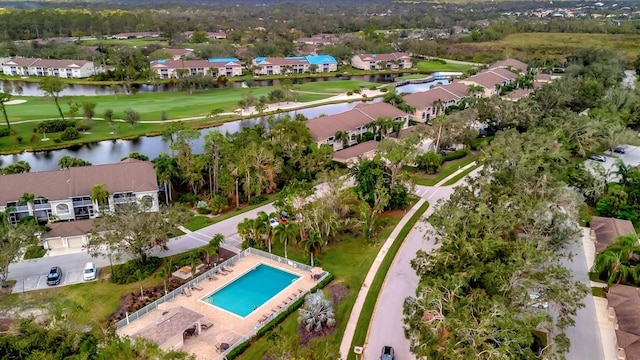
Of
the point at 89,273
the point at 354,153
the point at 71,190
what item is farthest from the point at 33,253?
the point at 354,153

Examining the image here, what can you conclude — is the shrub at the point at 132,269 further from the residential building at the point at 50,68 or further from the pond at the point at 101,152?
the residential building at the point at 50,68

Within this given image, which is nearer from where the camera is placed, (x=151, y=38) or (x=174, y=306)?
(x=174, y=306)

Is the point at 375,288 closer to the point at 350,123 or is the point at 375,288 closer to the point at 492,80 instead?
the point at 350,123

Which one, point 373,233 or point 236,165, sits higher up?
point 236,165

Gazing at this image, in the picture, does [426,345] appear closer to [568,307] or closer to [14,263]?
[568,307]

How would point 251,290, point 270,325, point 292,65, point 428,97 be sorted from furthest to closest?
point 292,65, point 428,97, point 251,290, point 270,325

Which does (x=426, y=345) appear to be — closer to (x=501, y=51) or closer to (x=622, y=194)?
(x=622, y=194)

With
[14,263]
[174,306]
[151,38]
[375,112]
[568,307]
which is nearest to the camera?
[568,307]

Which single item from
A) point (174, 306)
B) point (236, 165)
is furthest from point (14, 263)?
point (236, 165)

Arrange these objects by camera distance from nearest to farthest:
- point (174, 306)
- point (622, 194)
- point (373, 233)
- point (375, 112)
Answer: point (174, 306)
point (373, 233)
point (622, 194)
point (375, 112)
